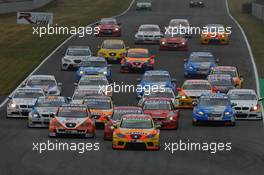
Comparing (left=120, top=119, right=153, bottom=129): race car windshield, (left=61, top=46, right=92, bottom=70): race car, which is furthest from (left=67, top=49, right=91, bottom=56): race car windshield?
(left=120, top=119, right=153, bottom=129): race car windshield

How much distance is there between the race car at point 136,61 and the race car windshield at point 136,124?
→ 2584 cm

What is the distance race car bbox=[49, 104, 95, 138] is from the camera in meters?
39.0

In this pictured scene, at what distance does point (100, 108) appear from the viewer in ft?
144

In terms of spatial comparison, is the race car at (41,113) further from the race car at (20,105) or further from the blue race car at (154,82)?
the blue race car at (154,82)

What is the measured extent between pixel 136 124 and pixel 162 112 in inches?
210

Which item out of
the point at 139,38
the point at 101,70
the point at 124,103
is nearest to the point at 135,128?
the point at 124,103

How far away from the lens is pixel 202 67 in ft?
205

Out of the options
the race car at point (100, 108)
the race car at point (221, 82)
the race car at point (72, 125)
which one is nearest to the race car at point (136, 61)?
the race car at point (221, 82)

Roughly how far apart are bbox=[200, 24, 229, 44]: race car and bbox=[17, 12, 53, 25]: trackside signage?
1105 cm

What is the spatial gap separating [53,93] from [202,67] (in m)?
12.2

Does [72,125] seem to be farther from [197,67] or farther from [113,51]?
[113,51]

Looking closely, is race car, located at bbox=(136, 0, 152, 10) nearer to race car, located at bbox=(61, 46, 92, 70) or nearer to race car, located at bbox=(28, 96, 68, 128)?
race car, located at bbox=(61, 46, 92, 70)

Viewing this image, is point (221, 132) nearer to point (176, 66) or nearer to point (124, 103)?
point (124, 103)

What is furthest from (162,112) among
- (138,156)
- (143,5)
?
(143,5)
